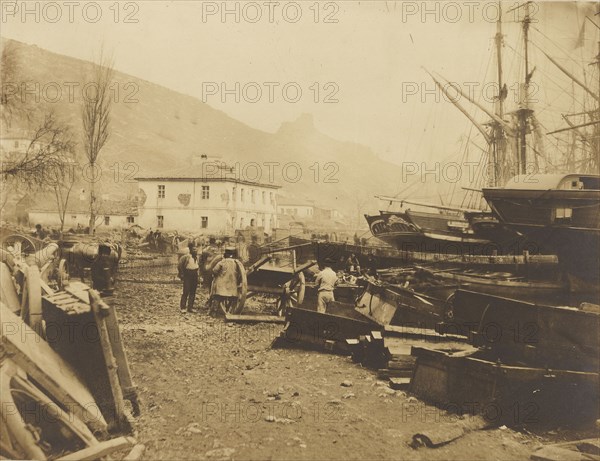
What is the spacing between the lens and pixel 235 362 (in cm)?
631

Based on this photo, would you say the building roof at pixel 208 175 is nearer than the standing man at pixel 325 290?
No

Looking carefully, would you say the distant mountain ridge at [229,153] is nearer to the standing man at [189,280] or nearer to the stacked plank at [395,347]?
the standing man at [189,280]

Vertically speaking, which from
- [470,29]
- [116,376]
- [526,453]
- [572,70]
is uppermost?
[572,70]

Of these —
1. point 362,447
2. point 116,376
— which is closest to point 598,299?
point 362,447

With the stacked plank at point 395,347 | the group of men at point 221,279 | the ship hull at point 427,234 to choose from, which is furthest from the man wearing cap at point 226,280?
the ship hull at point 427,234

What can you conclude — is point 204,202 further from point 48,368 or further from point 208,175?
point 48,368

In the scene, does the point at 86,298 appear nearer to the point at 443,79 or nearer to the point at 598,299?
the point at 598,299

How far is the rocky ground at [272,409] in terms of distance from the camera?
152 inches

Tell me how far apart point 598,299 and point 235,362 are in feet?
19.9

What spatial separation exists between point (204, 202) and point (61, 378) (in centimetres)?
1945

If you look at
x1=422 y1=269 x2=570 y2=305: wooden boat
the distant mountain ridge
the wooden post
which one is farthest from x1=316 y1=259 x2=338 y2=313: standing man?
the distant mountain ridge

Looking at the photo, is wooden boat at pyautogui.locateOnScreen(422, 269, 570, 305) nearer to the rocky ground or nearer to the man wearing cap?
the rocky ground

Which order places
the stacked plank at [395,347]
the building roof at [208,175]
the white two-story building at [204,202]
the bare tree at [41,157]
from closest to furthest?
1. the stacked plank at [395,347]
2. the bare tree at [41,157]
3. the white two-story building at [204,202]
4. the building roof at [208,175]

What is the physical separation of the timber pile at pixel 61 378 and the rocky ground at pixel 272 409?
412mm
